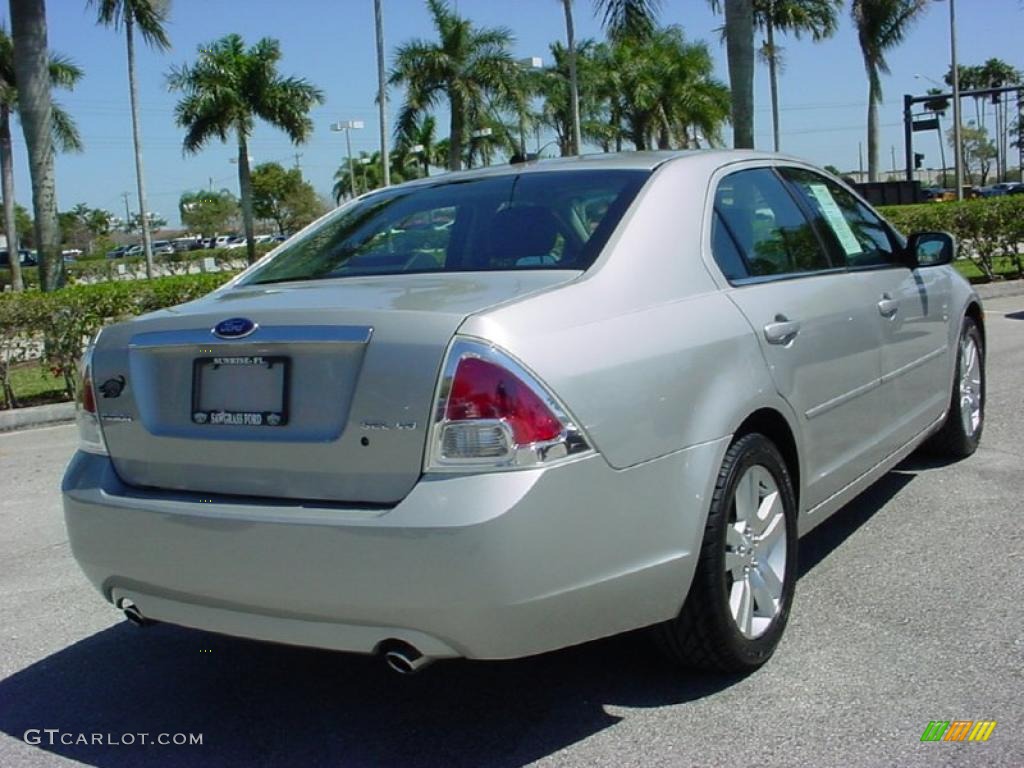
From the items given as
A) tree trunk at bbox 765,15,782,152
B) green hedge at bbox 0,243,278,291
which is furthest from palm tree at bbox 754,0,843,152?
green hedge at bbox 0,243,278,291

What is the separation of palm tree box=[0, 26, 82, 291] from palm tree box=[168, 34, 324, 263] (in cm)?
449

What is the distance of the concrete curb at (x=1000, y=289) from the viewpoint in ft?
50.7

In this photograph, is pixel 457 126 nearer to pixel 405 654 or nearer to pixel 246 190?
pixel 246 190

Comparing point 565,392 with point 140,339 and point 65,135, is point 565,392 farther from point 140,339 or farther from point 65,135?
point 65,135

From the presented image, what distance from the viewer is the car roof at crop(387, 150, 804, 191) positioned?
→ 158 inches

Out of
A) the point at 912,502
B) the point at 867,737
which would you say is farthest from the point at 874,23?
the point at 867,737

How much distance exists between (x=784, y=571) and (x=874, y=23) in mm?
37744

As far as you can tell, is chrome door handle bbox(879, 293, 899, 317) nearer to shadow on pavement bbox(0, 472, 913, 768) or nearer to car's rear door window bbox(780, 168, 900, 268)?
car's rear door window bbox(780, 168, 900, 268)

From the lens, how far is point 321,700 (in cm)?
367

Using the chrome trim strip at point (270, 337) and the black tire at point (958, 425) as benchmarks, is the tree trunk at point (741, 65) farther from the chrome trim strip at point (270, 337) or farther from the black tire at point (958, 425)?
the chrome trim strip at point (270, 337)

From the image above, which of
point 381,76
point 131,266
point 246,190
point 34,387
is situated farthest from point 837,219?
point 131,266

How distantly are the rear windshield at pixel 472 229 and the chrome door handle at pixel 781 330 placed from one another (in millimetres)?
622

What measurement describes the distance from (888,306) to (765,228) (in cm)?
84

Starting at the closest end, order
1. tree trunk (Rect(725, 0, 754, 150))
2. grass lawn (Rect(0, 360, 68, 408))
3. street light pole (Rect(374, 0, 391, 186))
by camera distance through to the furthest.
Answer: grass lawn (Rect(0, 360, 68, 408))
tree trunk (Rect(725, 0, 754, 150))
street light pole (Rect(374, 0, 391, 186))
